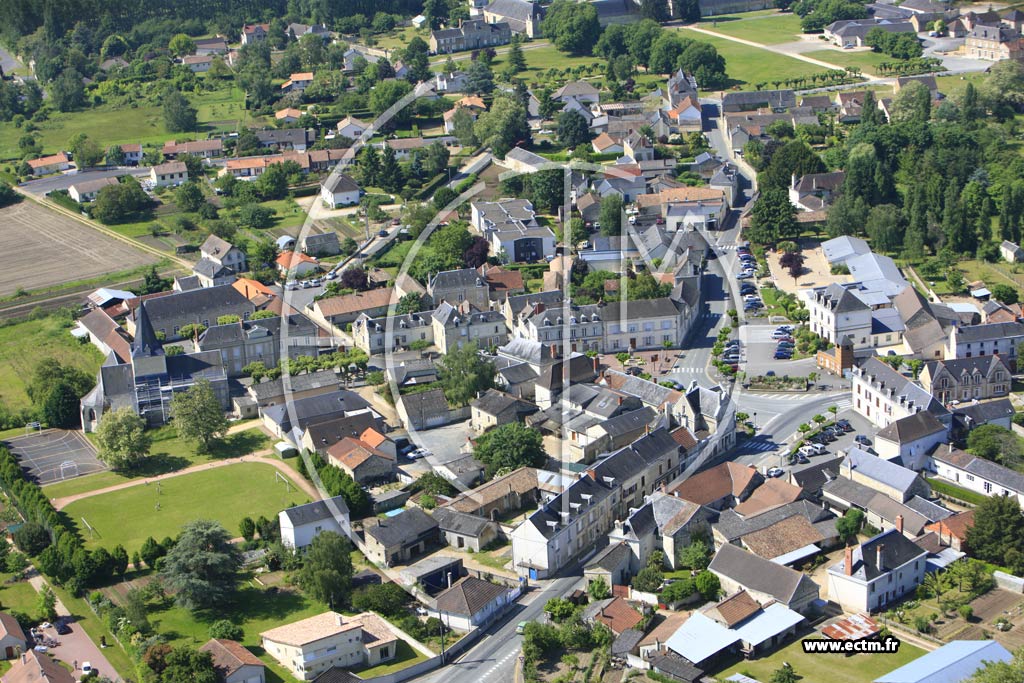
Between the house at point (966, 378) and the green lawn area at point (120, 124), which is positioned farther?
the green lawn area at point (120, 124)

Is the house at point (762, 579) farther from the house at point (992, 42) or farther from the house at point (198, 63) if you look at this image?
the house at point (198, 63)

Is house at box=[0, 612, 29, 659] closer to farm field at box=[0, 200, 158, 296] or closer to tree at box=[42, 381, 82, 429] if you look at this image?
tree at box=[42, 381, 82, 429]

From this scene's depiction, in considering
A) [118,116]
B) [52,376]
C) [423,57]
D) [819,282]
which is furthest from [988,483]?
[118,116]

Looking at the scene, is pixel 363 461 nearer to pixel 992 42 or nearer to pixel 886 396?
pixel 886 396

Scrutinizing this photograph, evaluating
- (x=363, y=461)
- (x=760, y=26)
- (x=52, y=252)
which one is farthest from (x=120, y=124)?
Answer: (x=363, y=461)

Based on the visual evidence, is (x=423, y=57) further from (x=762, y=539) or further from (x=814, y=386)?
(x=762, y=539)

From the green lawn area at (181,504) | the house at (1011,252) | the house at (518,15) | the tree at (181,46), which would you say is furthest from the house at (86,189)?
the house at (1011,252)

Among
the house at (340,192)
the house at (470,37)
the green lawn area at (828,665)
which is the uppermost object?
the house at (470,37)
